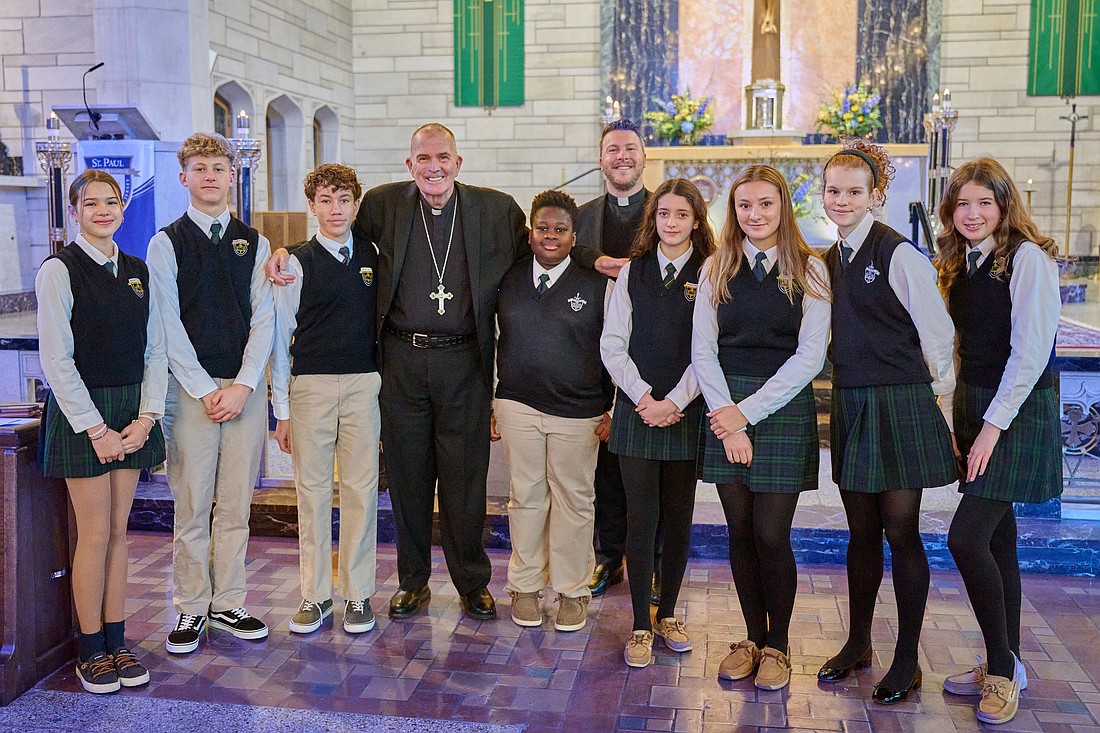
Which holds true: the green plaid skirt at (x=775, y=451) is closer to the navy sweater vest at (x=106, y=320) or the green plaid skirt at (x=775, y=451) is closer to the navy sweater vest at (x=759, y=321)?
the navy sweater vest at (x=759, y=321)

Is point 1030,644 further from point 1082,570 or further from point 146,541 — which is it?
point 146,541

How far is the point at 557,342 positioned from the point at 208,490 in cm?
125

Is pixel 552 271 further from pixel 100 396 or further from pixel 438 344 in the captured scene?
pixel 100 396

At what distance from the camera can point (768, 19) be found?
Answer: 10.3m

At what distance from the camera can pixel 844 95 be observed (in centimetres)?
1066

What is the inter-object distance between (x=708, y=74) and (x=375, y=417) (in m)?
9.08

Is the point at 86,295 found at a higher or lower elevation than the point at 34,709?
higher

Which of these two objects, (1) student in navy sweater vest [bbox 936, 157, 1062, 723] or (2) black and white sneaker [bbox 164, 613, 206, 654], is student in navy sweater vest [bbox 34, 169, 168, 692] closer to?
(2) black and white sneaker [bbox 164, 613, 206, 654]

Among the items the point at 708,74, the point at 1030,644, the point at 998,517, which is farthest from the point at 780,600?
the point at 708,74

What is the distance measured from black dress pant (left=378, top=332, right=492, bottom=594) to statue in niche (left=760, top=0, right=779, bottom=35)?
7.96 m

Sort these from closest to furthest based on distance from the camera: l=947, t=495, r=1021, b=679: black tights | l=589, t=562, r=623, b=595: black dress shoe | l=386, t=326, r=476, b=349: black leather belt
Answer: l=947, t=495, r=1021, b=679: black tights
l=386, t=326, r=476, b=349: black leather belt
l=589, t=562, r=623, b=595: black dress shoe

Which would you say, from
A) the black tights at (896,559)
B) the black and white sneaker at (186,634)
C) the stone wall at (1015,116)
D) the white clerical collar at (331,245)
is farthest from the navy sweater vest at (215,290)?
the stone wall at (1015,116)

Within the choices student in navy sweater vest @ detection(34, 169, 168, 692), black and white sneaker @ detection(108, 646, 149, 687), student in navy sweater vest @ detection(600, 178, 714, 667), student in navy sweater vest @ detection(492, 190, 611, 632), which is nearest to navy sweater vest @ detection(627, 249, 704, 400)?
student in navy sweater vest @ detection(600, 178, 714, 667)

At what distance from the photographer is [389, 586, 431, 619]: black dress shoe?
11.7ft
